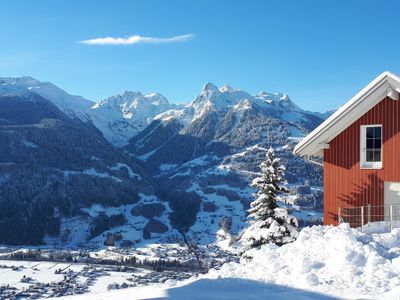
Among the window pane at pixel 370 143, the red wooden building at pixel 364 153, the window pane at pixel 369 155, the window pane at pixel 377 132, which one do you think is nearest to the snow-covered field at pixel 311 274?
the red wooden building at pixel 364 153

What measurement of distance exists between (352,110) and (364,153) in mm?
1689

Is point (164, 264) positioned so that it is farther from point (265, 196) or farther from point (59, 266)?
point (265, 196)

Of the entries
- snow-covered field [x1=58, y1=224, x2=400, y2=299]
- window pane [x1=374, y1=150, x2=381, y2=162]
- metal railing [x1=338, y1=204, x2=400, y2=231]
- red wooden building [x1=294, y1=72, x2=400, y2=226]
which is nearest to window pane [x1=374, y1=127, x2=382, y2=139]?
red wooden building [x1=294, y1=72, x2=400, y2=226]

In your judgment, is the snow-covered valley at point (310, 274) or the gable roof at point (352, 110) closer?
the snow-covered valley at point (310, 274)

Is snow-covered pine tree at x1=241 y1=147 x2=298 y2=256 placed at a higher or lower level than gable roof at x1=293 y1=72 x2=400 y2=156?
lower

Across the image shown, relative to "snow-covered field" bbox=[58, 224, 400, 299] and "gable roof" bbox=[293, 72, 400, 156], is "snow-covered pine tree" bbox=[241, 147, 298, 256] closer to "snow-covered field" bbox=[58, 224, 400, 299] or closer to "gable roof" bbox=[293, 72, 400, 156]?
"gable roof" bbox=[293, 72, 400, 156]

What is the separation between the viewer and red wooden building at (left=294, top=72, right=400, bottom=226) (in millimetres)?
18922

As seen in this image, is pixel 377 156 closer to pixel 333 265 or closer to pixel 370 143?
pixel 370 143

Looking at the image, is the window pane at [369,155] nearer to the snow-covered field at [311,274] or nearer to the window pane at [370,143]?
the window pane at [370,143]

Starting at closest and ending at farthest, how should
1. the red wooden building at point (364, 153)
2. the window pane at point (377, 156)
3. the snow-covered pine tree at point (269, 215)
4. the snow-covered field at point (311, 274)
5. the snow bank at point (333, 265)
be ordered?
1. the snow-covered field at point (311, 274)
2. the snow bank at point (333, 265)
3. the red wooden building at point (364, 153)
4. the window pane at point (377, 156)
5. the snow-covered pine tree at point (269, 215)

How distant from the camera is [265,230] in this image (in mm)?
22688

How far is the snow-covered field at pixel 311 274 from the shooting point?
10.1 meters

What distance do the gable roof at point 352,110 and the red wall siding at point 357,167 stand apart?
0.22 meters

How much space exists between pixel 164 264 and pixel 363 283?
468 ft
